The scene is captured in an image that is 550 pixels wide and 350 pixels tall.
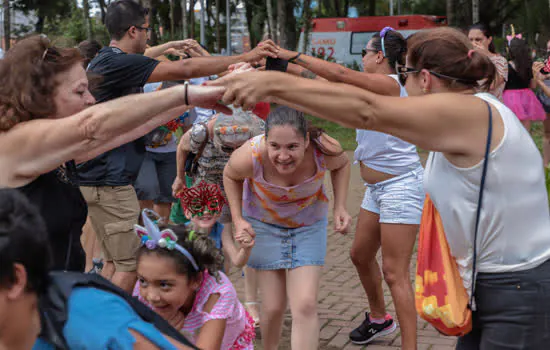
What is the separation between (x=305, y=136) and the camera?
4.43 meters

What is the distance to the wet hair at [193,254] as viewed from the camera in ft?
12.1

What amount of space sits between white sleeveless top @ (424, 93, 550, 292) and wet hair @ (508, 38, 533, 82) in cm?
674

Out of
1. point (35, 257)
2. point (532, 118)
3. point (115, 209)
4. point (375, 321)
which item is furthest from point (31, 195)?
point (532, 118)

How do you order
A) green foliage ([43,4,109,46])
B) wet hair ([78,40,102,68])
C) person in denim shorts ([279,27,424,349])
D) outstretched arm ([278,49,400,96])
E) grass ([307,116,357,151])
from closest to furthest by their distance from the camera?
1. outstretched arm ([278,49,400,96])
2. person in denim shorts ([279,27,424,349])
3. wet hair ([78,40,102,68])
4. grass ([307,116,357,151])
5. green foliage ([43,4,109,46])

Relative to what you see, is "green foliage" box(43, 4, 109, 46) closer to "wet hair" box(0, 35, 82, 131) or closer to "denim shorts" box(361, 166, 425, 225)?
"denim shorts" box(361, 166, 425, 225)

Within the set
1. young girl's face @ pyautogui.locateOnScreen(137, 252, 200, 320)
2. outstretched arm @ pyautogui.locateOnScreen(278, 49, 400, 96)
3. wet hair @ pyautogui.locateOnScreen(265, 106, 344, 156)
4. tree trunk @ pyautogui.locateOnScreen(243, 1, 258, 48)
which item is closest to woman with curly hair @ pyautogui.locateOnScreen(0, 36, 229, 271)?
young girl's face @ pyautogui.locateOnScreen(137, 252, 200, 320)

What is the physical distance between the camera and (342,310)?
19.6 feet

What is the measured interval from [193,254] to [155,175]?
3434 mm

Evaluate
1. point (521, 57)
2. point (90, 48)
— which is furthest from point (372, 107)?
point (521, 57)

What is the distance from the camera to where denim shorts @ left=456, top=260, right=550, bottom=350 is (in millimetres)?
2801

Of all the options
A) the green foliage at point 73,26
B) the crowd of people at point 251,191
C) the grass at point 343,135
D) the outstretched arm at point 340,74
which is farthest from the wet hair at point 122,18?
the green foliage at point 73,26

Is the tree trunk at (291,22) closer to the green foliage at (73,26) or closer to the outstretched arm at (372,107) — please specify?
the green foliage at (73,26)

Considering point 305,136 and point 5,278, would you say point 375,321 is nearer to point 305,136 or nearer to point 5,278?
point 305,136

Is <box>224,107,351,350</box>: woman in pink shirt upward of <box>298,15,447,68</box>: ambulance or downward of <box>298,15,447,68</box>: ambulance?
upward
